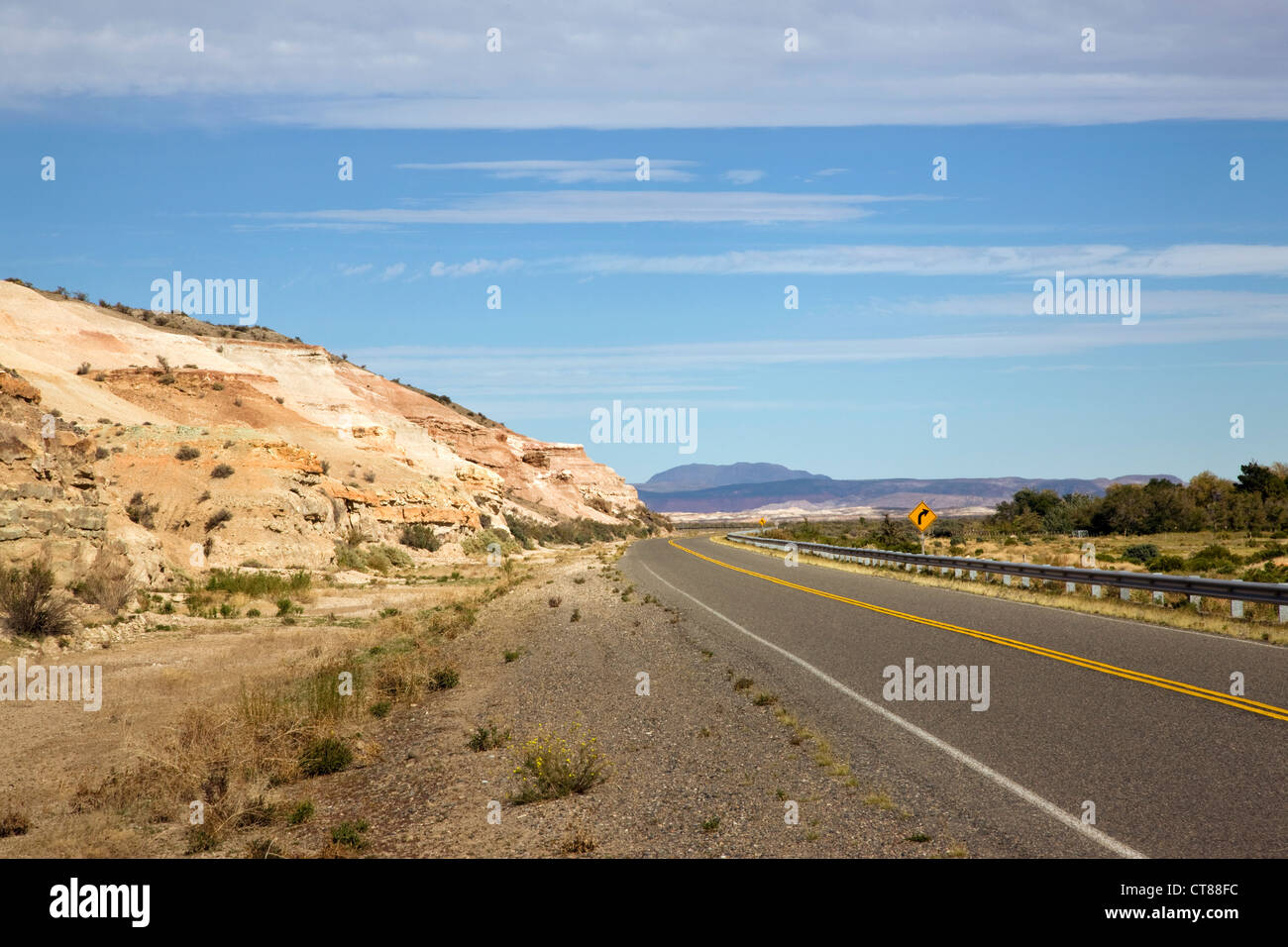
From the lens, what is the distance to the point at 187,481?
107 feet

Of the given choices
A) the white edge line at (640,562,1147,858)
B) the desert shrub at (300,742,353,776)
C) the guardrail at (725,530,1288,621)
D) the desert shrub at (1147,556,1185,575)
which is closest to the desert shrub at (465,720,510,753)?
the desert shrub at (300,742,353,776)

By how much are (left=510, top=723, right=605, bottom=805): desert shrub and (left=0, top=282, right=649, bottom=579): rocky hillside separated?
15.4 m

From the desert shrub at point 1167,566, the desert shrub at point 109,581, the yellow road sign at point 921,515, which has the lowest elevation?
the desert shrub at point 1167,566

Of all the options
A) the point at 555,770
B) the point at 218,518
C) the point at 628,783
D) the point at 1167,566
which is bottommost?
the point at 1167,566

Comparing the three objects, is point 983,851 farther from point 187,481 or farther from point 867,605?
point 187,481

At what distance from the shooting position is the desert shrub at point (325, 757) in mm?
9328

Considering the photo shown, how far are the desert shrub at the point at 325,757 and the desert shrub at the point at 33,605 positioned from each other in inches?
402

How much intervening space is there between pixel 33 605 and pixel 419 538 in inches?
1112

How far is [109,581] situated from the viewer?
66.3 feet

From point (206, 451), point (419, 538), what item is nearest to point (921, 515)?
point (419, 538)

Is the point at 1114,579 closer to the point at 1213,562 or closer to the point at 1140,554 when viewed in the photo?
the point at 1213,562

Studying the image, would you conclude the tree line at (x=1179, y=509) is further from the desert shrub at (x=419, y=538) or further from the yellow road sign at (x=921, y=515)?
the desert shrub at (x=419, y=538)

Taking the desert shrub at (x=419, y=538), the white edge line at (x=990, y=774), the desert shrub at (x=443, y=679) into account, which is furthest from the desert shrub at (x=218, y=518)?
the white edge line at (x=990, y=774)
